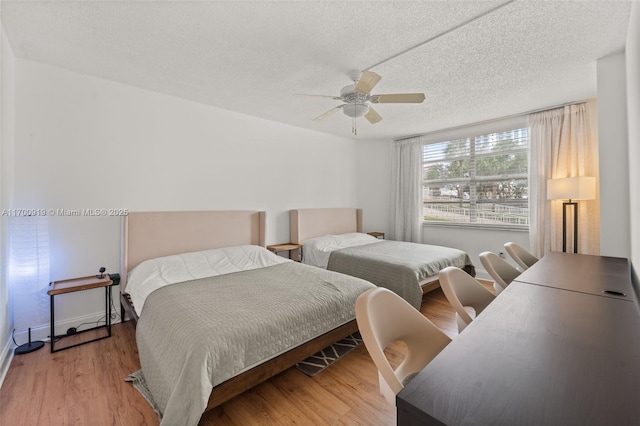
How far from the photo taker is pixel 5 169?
212cm

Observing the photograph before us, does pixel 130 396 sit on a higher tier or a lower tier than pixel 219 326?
lower

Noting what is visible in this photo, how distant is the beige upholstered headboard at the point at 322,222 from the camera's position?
4320 mm

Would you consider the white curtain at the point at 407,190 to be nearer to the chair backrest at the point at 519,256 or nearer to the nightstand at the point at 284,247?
the nightstand at the point at 284,247

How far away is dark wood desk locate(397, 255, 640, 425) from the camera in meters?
0.55

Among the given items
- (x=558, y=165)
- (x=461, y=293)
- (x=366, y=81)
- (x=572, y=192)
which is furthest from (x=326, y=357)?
(x=558, y=165)

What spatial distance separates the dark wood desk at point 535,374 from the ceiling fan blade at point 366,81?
1759mm

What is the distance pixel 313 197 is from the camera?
481 cm

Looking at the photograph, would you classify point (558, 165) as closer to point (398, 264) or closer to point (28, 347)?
point (398, 264)

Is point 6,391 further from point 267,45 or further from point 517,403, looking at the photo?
point 267,45

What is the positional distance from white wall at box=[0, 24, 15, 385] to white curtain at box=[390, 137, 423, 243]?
5216 mm

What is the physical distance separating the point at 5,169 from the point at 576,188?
564 cm

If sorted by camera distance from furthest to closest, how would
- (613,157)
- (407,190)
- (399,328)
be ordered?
(407,190)
(613,157)
(399,328)

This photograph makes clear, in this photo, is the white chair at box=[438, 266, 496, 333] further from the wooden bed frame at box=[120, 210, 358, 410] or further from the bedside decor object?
the bedside decor object

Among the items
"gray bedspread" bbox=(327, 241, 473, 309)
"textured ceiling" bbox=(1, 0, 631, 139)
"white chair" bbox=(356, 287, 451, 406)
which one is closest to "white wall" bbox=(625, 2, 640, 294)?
"textured ceiling" bbox=(1, 0, 631, 139)
